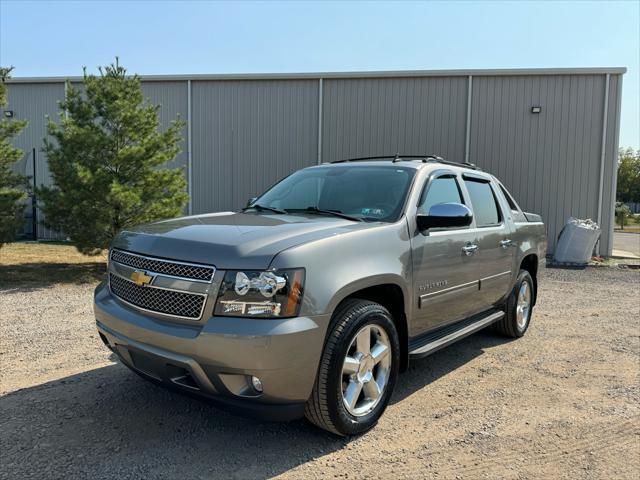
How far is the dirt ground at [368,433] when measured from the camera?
297cm

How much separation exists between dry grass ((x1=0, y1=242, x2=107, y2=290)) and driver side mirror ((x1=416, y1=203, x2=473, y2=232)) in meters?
7.11

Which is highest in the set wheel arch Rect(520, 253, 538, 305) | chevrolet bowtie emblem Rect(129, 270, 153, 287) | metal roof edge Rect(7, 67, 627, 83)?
metal roof edge Rect(7, 67, 627, 83)

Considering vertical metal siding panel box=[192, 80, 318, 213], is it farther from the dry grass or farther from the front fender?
the front fender

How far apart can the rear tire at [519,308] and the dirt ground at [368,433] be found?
0.32 meters

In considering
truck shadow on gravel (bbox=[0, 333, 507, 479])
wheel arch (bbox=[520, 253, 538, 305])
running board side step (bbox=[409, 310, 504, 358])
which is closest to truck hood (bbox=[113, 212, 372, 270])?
running board side step (bbox=[409, 310, 504, 358])

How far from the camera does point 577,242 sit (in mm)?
12656

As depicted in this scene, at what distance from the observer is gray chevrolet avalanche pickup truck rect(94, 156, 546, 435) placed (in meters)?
2.77

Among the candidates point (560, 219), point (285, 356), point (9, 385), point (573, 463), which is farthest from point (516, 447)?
point (560, 219)

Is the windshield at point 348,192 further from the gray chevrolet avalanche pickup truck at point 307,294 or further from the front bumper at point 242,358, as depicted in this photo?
the front bumper at point 242,358

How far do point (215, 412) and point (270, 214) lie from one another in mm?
1593

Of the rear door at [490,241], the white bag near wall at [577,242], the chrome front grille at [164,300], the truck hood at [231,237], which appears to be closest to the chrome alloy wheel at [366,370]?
the truck hood at [231,237]

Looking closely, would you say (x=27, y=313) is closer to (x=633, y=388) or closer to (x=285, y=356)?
(x=285, y=356)

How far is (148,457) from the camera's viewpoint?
118 inches

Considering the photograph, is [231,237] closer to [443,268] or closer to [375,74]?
[443,268]
